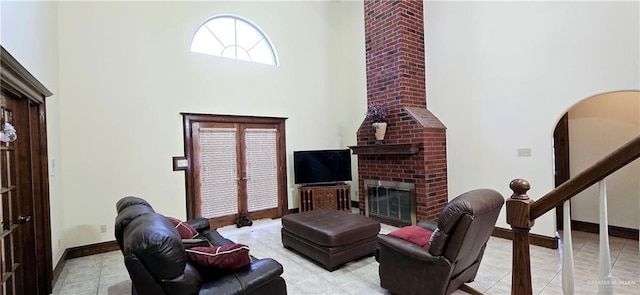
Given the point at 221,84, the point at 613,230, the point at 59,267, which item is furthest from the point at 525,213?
the point at 221,84

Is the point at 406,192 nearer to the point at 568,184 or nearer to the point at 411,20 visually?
the point at 411,20

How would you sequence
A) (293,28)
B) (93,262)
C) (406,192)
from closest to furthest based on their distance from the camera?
1. (93,262)
2. (406,192)
3. (293,28)

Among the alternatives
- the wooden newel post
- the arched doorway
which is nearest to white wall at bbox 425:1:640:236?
the arched doorway

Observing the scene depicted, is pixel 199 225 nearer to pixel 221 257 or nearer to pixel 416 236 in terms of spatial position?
pixel 221 257

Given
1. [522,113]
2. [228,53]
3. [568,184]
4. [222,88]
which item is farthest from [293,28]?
[568,184]

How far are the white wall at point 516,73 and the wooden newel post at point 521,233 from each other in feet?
10.9

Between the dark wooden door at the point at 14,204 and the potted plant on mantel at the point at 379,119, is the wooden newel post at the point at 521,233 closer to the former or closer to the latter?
the dark wooden door at the point at 14,204

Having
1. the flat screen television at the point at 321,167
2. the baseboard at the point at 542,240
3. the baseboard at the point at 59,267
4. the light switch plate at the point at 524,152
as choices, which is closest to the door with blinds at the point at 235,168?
the flat screen television at the point at 321,167

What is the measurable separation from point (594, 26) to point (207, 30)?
5.54 m

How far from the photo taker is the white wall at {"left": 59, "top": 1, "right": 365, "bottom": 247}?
409 cm

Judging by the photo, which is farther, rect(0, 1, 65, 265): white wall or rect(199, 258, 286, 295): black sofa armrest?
rect(0, 1, 65, 265): white wall

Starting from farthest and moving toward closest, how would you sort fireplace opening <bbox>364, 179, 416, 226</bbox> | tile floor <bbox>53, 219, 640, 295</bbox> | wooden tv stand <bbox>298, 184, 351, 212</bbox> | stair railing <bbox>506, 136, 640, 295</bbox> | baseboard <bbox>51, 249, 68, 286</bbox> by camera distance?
wooden tv stand <bbox>298, 184, 351, 212</bbox> → fireplace opening <bbox>364, 179, 416, 226</bbox> → baseboard <bbox>51, 249, 68, 286</bbox> → tile floor <bbox>53, 219, 640, 295</bbox> → stair railing <bbox>506, 136, 640, 295</bbox>

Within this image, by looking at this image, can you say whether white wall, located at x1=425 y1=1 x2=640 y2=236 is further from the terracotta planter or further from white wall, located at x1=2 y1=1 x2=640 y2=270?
the terracotta planter

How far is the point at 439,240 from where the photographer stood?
230cm
